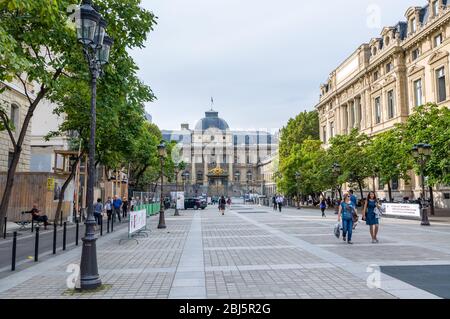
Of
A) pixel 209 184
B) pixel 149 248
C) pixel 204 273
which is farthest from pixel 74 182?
pixel 209 184

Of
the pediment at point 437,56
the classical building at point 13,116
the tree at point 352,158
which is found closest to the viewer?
the classical building at point 13,116

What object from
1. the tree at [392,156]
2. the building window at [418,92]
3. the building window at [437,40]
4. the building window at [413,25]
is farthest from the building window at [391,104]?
the tree at [392,156]

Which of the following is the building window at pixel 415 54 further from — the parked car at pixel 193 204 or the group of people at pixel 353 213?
the group of people at pixel 353 213

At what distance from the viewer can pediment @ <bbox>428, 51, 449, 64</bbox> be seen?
37.2 metres

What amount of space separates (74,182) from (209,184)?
81.5m

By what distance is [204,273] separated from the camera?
29.6 feet

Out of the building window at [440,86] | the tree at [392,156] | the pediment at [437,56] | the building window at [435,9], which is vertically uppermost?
the building window at [435,9]

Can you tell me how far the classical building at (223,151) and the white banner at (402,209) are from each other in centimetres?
8472

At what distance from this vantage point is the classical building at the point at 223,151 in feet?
398

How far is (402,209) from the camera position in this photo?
93.4 ft

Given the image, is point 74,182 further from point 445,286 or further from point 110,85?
point 445,286

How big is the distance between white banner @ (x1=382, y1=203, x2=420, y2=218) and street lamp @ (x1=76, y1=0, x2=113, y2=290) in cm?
2395

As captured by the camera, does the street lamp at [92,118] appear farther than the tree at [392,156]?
No

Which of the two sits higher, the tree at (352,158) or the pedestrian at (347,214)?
the tree at (352,158)
